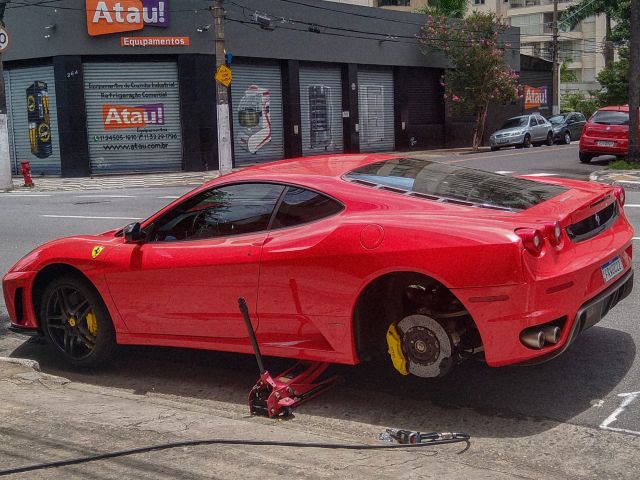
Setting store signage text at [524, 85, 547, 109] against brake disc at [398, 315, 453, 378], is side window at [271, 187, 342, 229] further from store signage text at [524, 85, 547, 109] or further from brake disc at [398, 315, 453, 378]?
store signage text at [524, 85, 547, 109]

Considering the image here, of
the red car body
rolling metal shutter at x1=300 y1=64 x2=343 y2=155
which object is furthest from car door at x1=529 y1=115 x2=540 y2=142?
the red car body

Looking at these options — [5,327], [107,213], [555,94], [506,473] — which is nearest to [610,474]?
[506,473]

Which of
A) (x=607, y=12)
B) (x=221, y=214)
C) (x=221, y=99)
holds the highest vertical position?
(x=607, y=12)

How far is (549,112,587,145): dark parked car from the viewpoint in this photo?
40756mm

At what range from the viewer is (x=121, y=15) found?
28188 millimetres

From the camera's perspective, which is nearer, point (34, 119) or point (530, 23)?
point (34, 119)

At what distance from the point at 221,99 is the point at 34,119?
8.97m

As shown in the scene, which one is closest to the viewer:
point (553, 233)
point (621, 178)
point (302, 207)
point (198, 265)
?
point (553, 233)

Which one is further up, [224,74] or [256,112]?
[224,74]

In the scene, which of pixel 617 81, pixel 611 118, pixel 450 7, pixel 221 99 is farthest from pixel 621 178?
pixel 617 81

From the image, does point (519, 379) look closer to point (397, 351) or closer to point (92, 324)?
point (397, 351)

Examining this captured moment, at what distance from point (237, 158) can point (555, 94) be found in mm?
24149

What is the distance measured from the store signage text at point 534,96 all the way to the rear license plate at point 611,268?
45.2m

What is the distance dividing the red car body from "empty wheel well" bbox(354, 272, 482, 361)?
19720 mm
